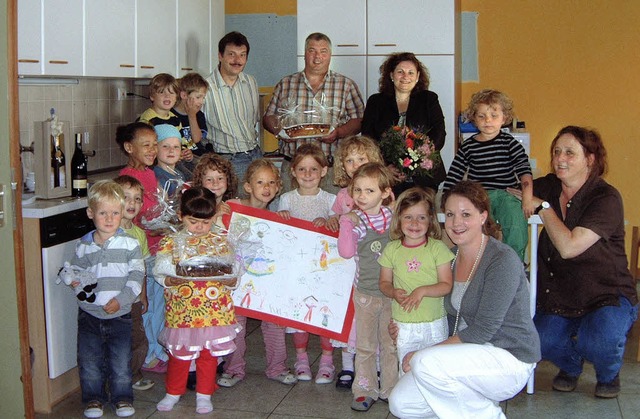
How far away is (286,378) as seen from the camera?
4281mm

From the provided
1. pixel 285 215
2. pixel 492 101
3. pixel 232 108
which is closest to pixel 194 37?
pixel 232 108

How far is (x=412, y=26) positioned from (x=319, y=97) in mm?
1376

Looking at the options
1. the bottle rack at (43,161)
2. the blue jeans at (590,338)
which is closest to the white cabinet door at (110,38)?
the bottle rack at (43,161)

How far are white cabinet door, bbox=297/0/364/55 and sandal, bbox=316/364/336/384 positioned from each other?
273cm

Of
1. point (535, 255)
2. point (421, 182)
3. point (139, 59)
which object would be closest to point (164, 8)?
point (139, 59)

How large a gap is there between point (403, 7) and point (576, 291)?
282 cm

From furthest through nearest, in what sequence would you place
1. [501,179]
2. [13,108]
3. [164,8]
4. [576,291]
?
1. [164,8]
2. [501,179]
3. [576,291]
4. [13,108]

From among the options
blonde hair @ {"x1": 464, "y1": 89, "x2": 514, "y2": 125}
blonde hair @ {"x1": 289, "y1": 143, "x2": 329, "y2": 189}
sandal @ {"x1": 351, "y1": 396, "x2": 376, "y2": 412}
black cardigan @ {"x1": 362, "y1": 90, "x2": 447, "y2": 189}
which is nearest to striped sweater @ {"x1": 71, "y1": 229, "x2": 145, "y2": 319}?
blonde hair @ {"x1": 289, "y1": 143, "x2": 329, "y2": 189}

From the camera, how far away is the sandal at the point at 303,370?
432 centimetres

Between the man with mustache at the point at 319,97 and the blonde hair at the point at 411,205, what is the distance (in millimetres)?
1292

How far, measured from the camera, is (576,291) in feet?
13.4

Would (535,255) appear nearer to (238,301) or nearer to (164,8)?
(238,301)

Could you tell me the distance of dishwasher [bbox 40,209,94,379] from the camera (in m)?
3.86

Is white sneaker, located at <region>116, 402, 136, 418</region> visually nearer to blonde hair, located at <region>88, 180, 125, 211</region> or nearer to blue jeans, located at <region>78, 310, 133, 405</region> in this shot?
blue jeans, located at <region>78, 310, 133, 405</region>
